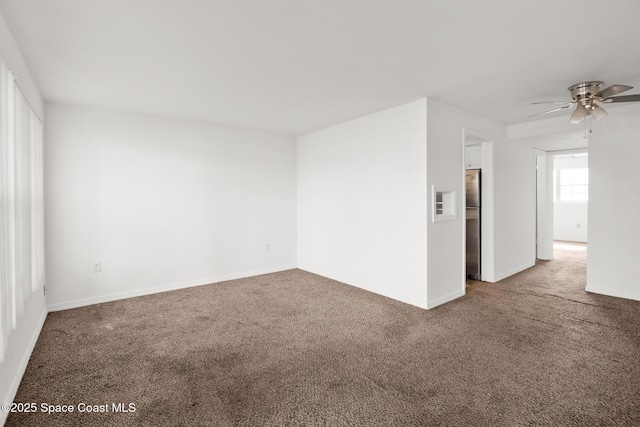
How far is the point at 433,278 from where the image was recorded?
367 centimetres

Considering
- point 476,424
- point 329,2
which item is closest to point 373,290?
point 476,424

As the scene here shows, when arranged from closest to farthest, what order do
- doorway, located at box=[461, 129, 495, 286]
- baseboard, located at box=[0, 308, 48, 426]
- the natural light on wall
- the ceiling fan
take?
baseboard, located at box=[0, 308, 48, 426], the ceiling fan, doorway, located at box=[461, 129, 495, 286], the natural light on wall

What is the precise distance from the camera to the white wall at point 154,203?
3.70 m

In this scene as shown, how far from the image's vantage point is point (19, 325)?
7.48ft

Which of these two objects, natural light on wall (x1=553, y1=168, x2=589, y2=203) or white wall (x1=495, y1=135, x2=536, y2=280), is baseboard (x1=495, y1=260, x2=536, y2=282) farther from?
natural light on wall (x1=553, y1=168, x2=589, y2=203)

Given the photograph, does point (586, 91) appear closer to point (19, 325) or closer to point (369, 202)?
point (369, 202)

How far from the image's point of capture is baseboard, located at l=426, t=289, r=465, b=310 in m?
3.62

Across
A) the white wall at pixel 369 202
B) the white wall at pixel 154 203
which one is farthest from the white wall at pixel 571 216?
the white wall at pixel 154 203

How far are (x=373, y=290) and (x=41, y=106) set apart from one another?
4396mm

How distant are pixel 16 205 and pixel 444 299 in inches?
163

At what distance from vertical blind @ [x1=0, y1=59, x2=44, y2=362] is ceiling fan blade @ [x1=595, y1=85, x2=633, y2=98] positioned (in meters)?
4.39

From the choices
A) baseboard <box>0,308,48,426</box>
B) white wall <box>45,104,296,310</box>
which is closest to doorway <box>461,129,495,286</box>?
white wall <box>45,104,296,310</box>

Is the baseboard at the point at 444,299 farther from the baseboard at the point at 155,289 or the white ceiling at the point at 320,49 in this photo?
the baseboard at the point at 155,289

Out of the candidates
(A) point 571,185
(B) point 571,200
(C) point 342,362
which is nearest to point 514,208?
(C) point 342,362
